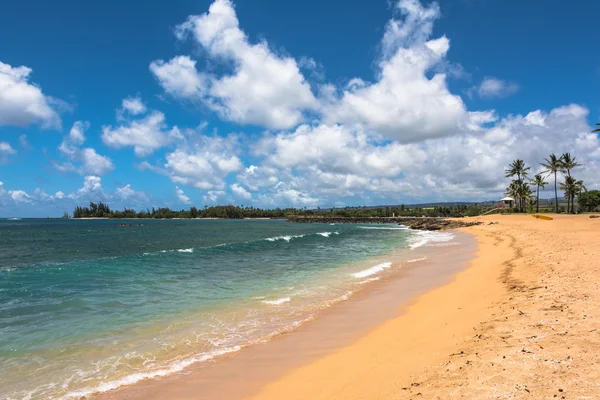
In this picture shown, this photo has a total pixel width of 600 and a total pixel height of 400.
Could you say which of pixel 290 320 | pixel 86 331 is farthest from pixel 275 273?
pixel 86 331

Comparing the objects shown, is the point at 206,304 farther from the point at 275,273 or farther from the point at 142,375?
the point at 275,273

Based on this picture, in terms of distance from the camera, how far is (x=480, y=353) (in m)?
6.13

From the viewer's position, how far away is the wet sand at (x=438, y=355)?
4918 mm

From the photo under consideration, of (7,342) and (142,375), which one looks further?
(7,342)

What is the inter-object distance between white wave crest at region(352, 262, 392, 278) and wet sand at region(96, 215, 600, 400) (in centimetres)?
731

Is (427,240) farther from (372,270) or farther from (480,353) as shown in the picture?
(480,353)

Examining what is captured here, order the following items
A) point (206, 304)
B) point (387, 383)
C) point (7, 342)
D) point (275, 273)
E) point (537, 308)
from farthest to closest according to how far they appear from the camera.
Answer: point (275, 273) < point (206, 304) < point (7, 342) < point (537, 308) < point (387, 383)

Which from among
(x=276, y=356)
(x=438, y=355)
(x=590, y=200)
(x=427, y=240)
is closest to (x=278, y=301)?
(x=276, y=356)

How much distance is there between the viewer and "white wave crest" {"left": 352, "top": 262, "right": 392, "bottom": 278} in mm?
19500

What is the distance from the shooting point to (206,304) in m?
13.8

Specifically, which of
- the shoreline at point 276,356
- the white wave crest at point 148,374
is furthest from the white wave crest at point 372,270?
the white wave crest at point 148,374

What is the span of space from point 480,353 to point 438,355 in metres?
0.85

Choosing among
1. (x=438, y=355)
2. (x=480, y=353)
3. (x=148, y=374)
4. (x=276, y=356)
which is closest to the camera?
(x=480, y=353)

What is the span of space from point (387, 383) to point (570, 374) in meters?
2.66
